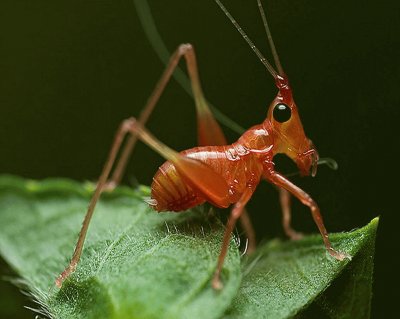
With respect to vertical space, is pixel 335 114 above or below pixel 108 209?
above

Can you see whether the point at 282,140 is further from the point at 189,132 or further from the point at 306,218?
the point at 189,132

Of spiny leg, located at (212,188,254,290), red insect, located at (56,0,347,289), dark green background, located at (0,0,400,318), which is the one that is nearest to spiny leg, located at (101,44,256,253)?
red insect, located at (56,0,347,289)

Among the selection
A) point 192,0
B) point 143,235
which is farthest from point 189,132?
point 143,235

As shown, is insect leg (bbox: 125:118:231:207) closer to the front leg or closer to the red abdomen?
the red abdomen

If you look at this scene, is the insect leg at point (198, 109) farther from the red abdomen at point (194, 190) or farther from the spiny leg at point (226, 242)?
the spiny leg at point (226, 242)

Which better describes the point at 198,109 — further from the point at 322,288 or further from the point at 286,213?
the point at 322,288
